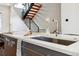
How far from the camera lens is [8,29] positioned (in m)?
9.06

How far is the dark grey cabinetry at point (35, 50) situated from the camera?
153 cm

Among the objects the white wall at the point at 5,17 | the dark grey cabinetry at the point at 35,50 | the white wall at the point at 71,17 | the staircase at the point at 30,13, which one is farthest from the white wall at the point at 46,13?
the dark grey cabinetry at the point at 35,50

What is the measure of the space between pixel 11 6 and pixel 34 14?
67.2 inches

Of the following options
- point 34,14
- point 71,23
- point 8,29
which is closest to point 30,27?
point 34,14

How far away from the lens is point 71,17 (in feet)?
23.6

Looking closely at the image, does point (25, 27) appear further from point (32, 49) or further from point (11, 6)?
point (32, 49)

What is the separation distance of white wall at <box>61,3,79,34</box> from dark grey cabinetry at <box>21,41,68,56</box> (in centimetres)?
496

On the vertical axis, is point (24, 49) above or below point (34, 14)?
below

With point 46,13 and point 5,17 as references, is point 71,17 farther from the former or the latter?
point 5,17

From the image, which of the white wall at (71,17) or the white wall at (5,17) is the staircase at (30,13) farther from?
the white wall at (71,17)

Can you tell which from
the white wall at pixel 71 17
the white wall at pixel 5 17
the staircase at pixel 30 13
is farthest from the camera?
the white wall at pixel 5 17

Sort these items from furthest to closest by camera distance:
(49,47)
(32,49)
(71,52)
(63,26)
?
1. (63,26)
2. (32,49)
3. (49,47)
4. (71,52)

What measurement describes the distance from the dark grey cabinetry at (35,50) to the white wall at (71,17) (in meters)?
4.96

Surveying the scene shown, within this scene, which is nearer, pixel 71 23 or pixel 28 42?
pixel 28 42
